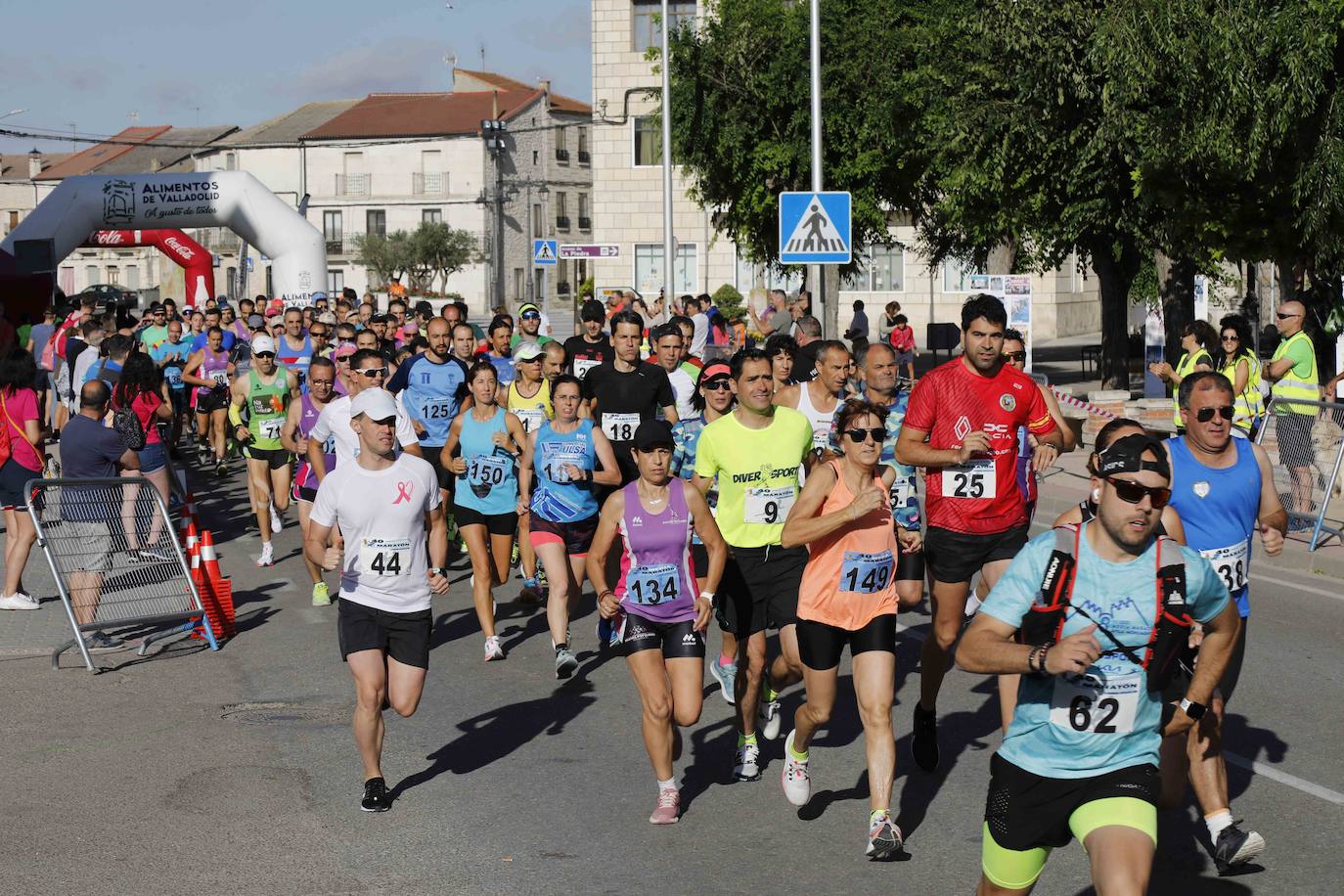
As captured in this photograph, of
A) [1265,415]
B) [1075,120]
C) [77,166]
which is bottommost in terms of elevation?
[1265,415]

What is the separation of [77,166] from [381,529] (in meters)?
106

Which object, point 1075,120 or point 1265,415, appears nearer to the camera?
point 1265,415

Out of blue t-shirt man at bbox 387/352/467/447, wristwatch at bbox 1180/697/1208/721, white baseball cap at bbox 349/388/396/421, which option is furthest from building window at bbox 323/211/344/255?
wristwatch at bbox 1180/697/1208/721

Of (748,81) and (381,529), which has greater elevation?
(748,81)

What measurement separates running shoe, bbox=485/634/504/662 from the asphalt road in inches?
3.2

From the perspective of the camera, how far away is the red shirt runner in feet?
24.1

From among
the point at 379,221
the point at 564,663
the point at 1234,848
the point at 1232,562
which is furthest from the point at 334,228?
the point at 1234,848

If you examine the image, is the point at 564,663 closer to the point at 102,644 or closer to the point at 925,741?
the point at 925,741

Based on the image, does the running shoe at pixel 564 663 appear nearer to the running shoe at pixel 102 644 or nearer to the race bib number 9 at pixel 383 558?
the race bib number 9 at pixel 383 558

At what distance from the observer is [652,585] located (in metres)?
7.02

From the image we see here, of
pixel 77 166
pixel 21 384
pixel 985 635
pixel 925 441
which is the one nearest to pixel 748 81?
pixel 21 384

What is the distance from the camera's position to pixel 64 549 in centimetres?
1034

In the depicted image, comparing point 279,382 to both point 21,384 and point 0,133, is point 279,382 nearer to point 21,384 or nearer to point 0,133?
point 21,384

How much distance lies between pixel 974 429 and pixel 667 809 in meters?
2.13
